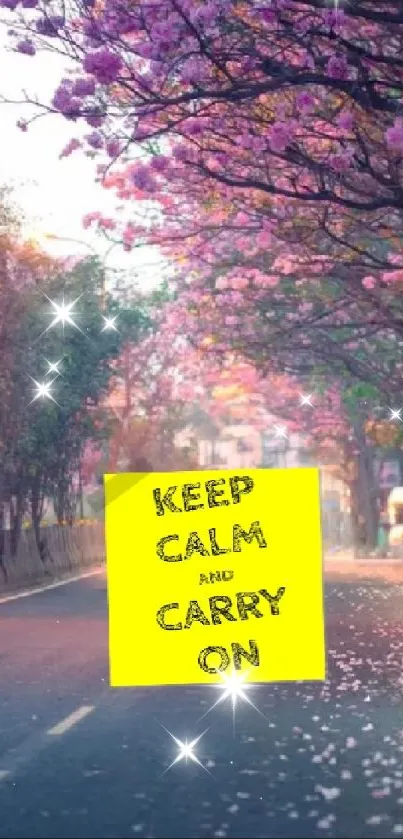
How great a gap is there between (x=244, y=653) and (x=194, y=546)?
23.4 inches

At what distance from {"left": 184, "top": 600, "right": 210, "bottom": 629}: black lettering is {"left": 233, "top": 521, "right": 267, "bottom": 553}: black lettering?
0.35 metres

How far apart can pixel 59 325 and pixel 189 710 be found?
1157 inches

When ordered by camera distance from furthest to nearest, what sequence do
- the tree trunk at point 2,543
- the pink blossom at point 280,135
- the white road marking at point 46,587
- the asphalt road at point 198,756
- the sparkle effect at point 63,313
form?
1. the sparkle effect at point 63,313
2. the tree trunk at point 2,543
3. the white road marking at point 46,587
4. the pink blossom at point 280,135
5. the asphalt road at point 198,756

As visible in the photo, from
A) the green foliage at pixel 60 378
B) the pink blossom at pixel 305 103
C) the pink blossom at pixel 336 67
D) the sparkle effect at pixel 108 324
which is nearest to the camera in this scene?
the pink blossom at pixel 336 67

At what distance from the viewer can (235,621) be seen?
8.36 metres

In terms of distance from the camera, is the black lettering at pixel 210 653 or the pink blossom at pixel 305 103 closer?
the black lettering at pixel 210 653

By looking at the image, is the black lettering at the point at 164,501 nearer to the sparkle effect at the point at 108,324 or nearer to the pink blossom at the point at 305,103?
the pink blossom at the point at 305,103

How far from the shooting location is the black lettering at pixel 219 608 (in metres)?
8.33

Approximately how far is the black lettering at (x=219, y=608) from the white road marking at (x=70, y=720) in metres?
4.91

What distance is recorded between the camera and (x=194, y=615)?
8344mm

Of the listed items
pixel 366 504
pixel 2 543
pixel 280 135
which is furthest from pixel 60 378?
pixel 280 135

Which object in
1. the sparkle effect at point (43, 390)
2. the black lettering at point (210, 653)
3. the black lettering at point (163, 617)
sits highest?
the sparkle effect at point (43, 390)

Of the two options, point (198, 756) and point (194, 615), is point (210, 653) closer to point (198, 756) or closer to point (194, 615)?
point (194, 615)

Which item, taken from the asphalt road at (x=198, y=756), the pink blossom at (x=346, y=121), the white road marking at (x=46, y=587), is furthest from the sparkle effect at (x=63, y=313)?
the pink blossom at (x=346, y=121)
